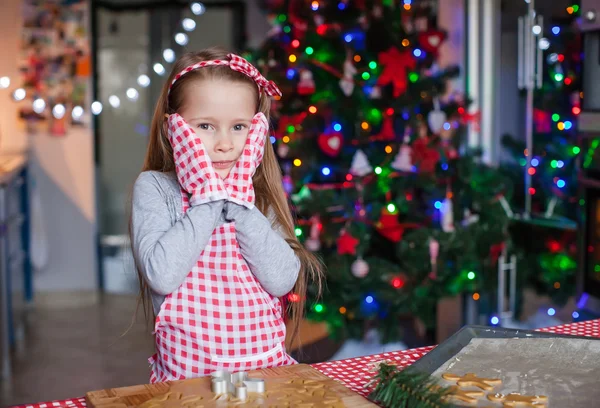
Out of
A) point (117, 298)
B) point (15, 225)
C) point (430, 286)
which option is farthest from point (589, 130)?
point (117, 298)

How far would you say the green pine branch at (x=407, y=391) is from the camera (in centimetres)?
92

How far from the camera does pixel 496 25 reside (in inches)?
158

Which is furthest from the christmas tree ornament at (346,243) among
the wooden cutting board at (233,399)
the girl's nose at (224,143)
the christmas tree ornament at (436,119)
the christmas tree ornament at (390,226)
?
the wooden cutting board at (233,399)

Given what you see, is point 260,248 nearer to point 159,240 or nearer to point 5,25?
point 159,240

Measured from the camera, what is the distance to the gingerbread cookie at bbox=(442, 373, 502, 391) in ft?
3.26

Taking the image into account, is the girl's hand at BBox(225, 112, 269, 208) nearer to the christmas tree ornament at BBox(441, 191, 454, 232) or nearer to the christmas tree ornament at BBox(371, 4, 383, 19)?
the christmas tree ornament at BBox(441, 191, 454, 232)

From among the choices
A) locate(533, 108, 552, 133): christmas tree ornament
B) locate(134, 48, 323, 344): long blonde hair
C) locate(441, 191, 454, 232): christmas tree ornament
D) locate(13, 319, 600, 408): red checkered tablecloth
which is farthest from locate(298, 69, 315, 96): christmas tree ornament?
locate(13, 319, 600, 408): red checkered tablecloth

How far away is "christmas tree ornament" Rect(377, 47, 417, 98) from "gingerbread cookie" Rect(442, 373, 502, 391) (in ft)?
9.02

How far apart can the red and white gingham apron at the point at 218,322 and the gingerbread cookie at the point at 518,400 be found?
42 cm

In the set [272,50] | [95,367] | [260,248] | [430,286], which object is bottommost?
[95,367]

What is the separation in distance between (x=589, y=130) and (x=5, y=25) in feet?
12.9

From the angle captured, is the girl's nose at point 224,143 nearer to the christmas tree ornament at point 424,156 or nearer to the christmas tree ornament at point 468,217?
the christmas tree ornament at point 424,156

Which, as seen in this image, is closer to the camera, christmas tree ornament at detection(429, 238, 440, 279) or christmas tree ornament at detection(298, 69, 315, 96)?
christmas tree ornament at detection(429, 238, 440, 279)

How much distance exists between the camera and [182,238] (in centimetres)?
125
